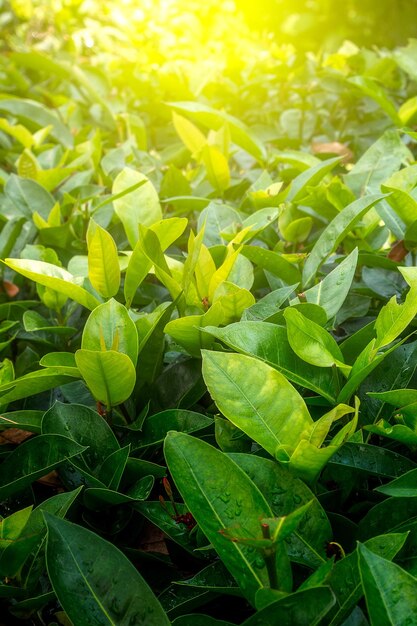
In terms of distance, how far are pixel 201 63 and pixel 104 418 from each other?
6.40 ft

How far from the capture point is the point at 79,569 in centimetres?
88

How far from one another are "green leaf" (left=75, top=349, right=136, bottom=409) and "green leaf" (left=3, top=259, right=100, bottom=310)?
0.23 m

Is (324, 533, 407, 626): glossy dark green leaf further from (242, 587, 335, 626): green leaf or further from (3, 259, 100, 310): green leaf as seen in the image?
(3, 259, 100, 310): green leaf

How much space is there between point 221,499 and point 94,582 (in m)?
0.20

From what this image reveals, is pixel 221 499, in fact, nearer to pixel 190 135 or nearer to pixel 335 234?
pixel 335 234

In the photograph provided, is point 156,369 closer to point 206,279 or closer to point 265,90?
point 206,279

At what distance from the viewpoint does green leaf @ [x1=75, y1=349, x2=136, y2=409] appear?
3.36ft

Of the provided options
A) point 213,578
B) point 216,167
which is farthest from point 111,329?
point 216,167

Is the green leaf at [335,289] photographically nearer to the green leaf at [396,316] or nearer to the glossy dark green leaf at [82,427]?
the green leaf at [396,316]

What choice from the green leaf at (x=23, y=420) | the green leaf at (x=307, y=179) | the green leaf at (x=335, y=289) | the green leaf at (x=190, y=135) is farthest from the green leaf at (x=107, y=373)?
the green leaf at (x=190, y=135)

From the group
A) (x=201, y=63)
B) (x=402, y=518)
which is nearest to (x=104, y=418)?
(x=402, y=518)

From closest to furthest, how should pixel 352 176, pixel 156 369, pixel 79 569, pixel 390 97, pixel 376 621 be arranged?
pixel 376 621 → pixel 79 569 → pixel 156 369 → pixel 352 176 → pixel 390 97

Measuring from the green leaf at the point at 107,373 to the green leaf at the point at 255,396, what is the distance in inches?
5.7

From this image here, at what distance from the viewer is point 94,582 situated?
2.89 ft
